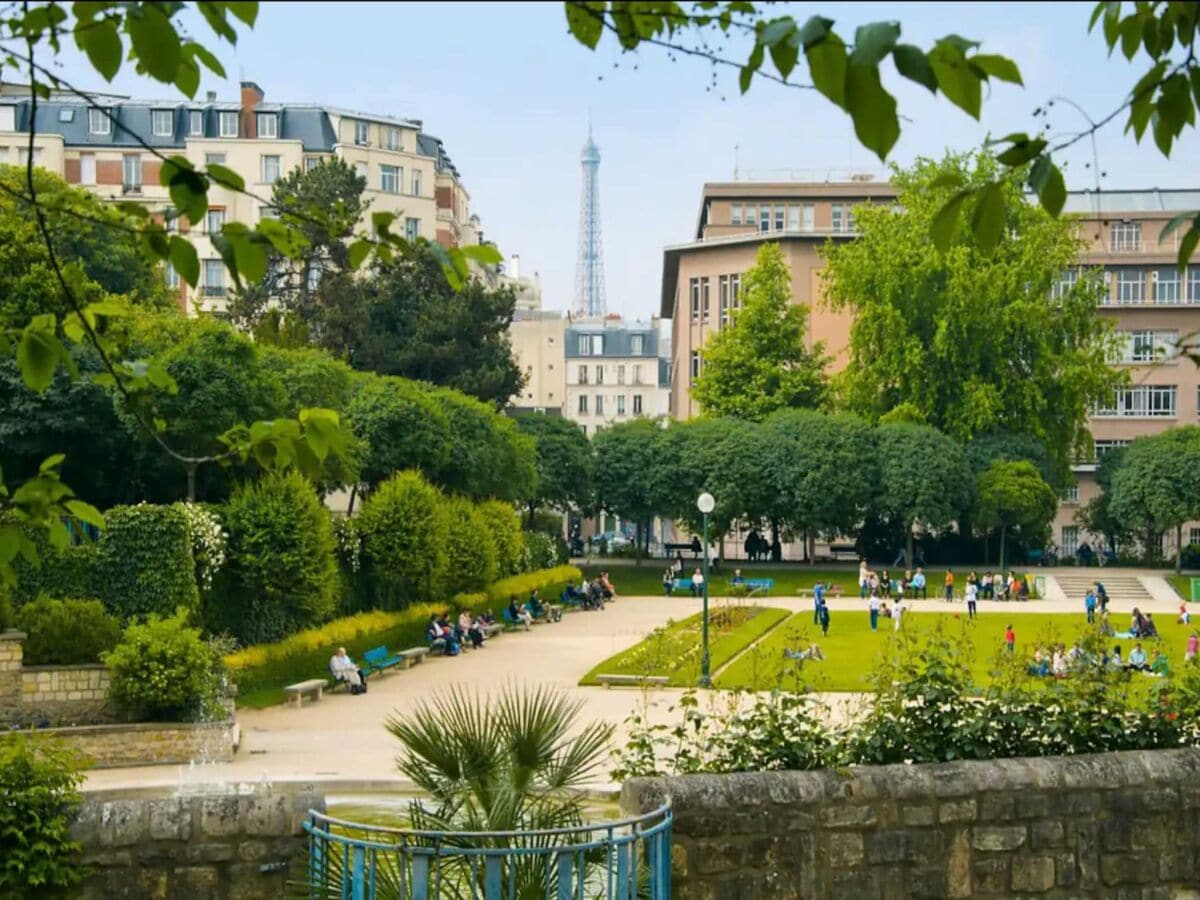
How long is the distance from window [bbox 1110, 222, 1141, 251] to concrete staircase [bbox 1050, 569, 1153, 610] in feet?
88.9

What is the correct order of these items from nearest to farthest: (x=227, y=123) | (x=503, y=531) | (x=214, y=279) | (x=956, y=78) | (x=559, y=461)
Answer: (x=956, y=78) → (x=503, y=531) → (x=559, y=461) → (x=227, y=123) → (x=214, y=279)

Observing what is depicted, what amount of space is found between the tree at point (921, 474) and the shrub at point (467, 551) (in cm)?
2188

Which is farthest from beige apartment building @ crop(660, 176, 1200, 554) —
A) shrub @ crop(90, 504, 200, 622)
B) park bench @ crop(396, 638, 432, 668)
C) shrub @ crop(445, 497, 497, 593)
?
shrub @ crop(90, 504, 200, 622)

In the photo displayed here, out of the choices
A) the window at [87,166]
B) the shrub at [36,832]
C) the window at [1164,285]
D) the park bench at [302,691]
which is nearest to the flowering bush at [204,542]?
the park bench at [302,691]

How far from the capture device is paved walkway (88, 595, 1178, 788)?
25.4 m

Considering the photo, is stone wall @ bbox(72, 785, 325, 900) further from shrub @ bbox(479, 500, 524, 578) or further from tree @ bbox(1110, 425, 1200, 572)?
tree @ bbox(1110, 425, 1200, 572)

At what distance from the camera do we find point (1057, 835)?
8.66 m

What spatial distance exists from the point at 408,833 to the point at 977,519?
6692cm

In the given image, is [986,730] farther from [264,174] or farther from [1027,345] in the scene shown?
[264,174]

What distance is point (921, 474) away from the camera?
69.5 metres

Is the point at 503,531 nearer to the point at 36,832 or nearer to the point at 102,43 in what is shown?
the point at 36,832

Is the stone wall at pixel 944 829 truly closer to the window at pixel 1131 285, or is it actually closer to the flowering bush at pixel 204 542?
the flowering bush at pixel 204 542

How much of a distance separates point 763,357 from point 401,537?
126 feet

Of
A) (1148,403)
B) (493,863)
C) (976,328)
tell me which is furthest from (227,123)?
(493,863)
